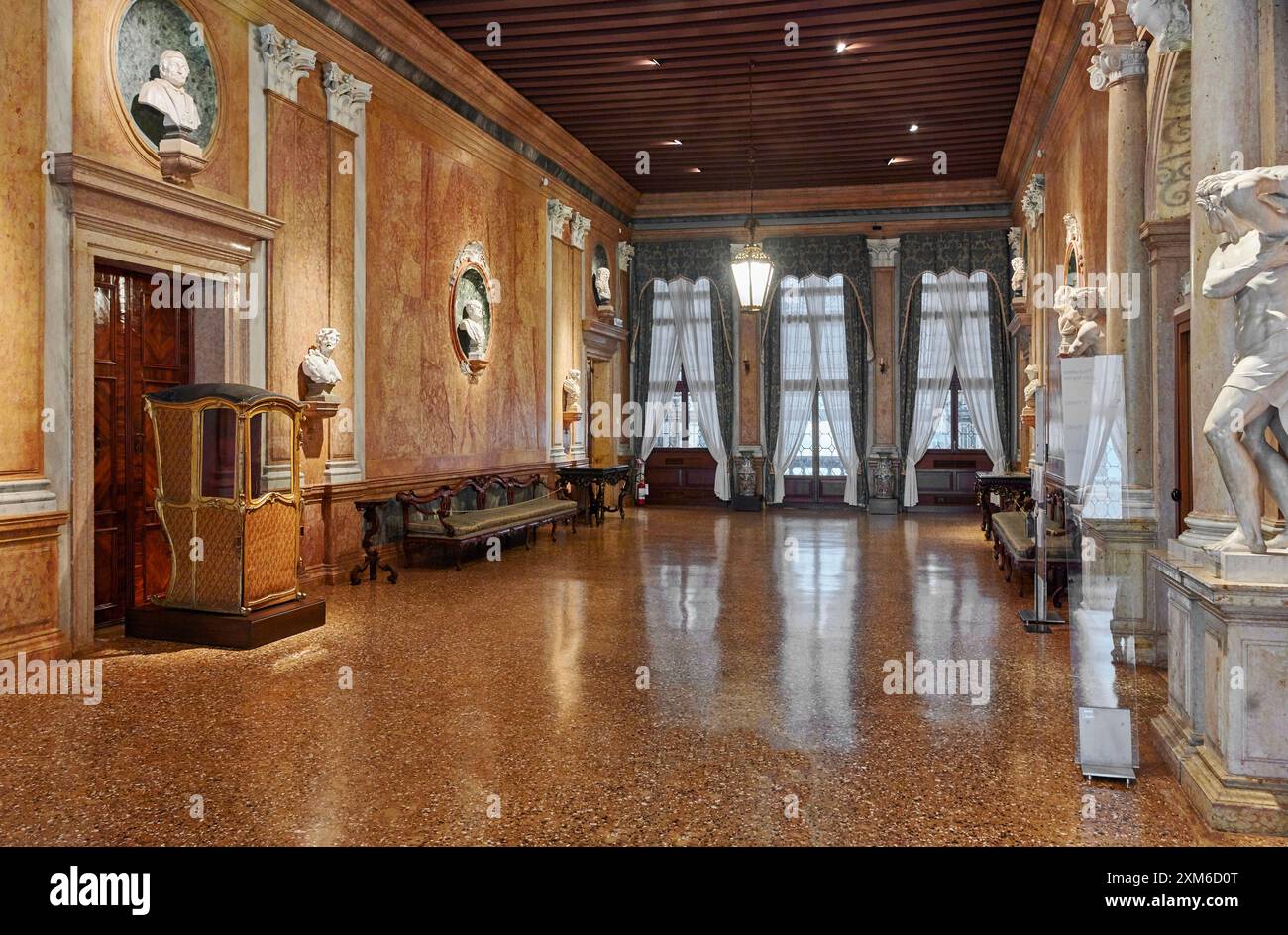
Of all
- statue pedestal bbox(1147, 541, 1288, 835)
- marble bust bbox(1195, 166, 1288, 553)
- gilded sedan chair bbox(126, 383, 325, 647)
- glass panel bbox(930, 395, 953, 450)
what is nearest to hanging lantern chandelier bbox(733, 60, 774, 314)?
gilded sedan chair bbox(126, 383, 325, 647)

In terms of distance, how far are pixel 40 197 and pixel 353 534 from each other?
143 inches

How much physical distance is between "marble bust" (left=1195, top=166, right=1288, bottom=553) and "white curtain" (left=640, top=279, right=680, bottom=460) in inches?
Result: 490

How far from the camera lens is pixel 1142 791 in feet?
10.8

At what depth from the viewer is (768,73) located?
384 inches

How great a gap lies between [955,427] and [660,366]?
5.04 m

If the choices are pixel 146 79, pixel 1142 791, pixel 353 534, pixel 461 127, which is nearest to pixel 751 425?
pixel 461 127

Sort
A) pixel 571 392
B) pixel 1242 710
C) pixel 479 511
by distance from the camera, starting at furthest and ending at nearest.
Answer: pixel 571 392
pixel 479 511
pixel 1242 710

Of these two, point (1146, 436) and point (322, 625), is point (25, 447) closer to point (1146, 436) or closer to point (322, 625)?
point (322, 625)

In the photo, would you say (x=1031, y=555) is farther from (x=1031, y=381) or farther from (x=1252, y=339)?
(x=1031, y=381)

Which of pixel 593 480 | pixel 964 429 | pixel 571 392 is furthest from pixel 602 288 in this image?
pixel 964 429

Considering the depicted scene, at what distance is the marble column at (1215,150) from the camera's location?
367cm

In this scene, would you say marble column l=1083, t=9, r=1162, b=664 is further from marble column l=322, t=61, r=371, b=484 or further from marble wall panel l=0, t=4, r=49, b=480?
marble wall panel l=0, t=4, r=49, b=480

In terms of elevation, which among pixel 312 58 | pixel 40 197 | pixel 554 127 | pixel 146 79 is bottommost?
pixel 40 197

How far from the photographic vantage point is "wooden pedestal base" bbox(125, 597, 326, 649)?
215 inches
